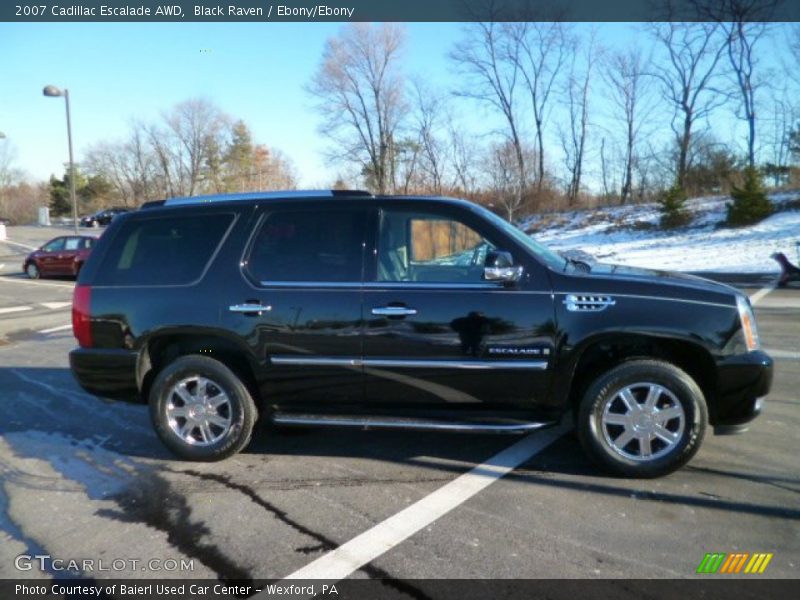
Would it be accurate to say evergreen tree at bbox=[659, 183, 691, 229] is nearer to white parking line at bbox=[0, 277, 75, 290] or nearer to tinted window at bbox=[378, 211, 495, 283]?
white parking line at bbox=[0, 277, 75, 290]

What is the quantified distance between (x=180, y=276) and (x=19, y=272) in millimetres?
23828

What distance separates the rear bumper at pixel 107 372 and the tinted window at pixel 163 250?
0.54 m

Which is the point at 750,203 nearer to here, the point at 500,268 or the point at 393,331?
the point at 500,268

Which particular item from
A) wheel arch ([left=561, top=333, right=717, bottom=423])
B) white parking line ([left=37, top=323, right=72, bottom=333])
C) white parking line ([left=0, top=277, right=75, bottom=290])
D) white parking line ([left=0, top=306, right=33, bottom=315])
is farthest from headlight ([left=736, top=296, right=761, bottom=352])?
white parking line ([left=0, top=277, right=75, bottom=290])

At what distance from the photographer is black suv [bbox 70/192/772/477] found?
12.4 ft

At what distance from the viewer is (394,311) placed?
13.0 feet

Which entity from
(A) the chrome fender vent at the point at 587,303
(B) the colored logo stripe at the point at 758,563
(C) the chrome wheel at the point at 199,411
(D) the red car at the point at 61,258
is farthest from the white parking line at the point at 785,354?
(D) the red car at the point at 61,258

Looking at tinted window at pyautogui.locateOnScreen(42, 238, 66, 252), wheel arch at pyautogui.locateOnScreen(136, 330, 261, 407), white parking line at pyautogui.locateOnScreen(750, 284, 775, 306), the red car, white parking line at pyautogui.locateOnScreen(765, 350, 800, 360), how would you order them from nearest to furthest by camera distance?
wheel arch at pyautogui.locateOnScreen(136, 330, 261, 407) < white parking line at pyautogui.locateOnScreen(765, 350, 800, 360) < white parking line at pyautogui.locateOnScreen(750, 284, 775, 306) < the red car < tinted window at pyautogui.locateOnScreen(42, 238, 66, 252)

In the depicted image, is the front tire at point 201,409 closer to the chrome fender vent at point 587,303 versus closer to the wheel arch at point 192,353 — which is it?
the wheel arch at point 192,353

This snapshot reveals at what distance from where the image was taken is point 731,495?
3.63 m

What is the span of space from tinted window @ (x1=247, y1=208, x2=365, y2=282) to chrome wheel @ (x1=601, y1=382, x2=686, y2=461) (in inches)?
77.0

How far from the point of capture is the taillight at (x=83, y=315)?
4.42m

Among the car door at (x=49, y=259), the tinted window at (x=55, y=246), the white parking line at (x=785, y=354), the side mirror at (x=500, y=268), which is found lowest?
the white parking line at (x=785, y=354)

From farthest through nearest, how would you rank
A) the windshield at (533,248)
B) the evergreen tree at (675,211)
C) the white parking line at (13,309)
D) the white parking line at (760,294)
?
1. the evergreen tree at (675,211)
2. the white parking line at (13,309)
3. the white parking line at (760,294)
4. the windshield at (533,248)
